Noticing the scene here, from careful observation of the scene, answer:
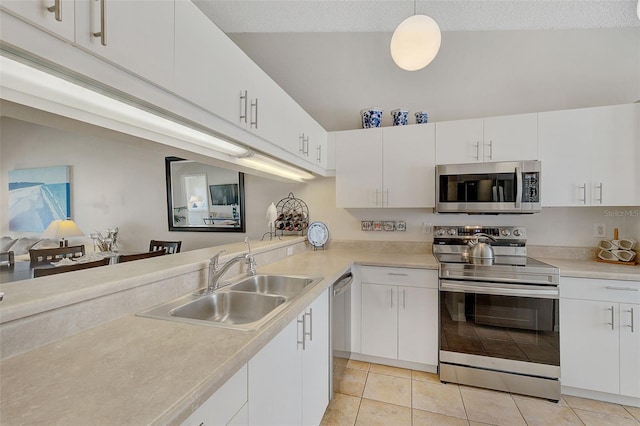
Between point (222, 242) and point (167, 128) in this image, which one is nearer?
point (167, 128)

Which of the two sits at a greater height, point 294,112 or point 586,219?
point 294,112

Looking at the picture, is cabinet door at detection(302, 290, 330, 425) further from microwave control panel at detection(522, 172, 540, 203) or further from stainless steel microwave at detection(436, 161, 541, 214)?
microwave control panel at detection(522, 172, 540, 203)

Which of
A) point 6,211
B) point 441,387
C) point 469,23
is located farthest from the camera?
point 6,211

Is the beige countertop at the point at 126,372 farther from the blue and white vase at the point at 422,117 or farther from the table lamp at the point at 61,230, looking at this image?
the table lamp at the point at 61,230

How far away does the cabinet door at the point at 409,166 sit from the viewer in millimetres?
2441

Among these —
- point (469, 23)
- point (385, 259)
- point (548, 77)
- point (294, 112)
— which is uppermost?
point (469, 23)

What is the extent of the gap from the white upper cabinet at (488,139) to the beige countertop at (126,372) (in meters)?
2.04

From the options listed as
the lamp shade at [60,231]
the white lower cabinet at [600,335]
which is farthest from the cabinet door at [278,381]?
the lamp shade at [60,231]

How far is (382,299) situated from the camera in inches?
90.1

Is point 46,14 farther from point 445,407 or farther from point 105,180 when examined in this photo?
point 105,180

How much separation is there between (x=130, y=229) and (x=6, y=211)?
1726mm

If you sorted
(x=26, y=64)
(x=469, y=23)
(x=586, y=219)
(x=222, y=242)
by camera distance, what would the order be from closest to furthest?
1. (x=26, y=64)
2. (x=586, y=219)
3. (x=469, y=23)
4. (x=222, y=242)

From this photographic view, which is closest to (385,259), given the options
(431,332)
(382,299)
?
(382,299)

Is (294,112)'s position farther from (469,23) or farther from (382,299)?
(469,23)
